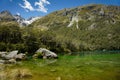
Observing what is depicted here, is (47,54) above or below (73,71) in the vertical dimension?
above

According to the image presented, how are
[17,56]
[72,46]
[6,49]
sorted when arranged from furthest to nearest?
[72,46] → [6,49] → [17,56]

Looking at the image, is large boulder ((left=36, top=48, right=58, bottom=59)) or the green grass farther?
large boulder ((left=36, top=48, right=58, bottom=59))

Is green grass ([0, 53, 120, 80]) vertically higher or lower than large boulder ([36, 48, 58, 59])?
lower

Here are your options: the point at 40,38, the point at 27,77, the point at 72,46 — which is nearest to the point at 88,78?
the point at 27,77

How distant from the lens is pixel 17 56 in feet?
245

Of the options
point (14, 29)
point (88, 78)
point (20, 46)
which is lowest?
point (88, 78)

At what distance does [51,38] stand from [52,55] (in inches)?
2526

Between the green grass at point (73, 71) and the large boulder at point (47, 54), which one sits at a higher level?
the large boulder at point (47, 54)

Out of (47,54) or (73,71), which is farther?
(47,54)

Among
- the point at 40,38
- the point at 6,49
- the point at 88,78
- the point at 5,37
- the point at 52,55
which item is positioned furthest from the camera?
the point at 40,38

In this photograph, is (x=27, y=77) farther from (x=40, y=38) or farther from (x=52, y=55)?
(x=40, y=38)

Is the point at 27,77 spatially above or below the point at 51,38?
below

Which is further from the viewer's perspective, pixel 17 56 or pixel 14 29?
pixel 14 29

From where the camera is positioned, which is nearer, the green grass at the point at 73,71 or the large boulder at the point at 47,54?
the green grass at the point at 73,71
